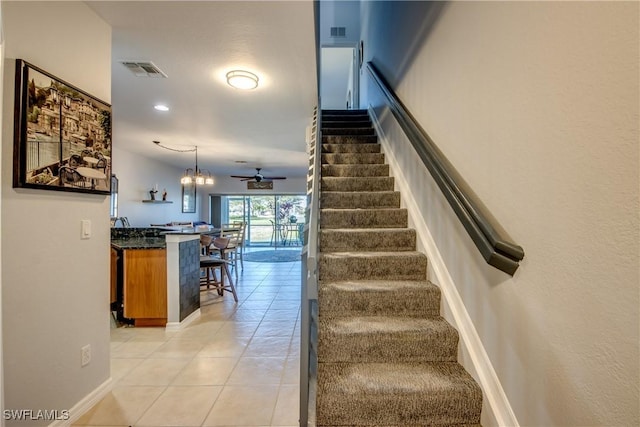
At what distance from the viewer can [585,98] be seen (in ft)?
2.84

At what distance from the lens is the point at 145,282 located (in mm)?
3182

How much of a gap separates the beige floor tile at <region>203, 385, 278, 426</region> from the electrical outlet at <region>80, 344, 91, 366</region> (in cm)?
81

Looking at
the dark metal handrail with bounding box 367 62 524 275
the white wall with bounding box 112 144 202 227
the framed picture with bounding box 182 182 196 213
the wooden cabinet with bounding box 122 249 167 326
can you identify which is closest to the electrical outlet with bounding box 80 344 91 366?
the wooden cabinet with bounding box 122 249 167 326

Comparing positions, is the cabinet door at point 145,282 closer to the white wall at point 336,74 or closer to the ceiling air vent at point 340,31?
the white wall at point 336,74

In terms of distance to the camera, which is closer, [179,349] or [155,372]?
[155,372]

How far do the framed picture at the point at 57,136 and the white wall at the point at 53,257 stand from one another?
41mm

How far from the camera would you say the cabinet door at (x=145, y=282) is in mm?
3166

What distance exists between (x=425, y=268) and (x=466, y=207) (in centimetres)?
83

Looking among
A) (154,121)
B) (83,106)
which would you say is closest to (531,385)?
(83,106)

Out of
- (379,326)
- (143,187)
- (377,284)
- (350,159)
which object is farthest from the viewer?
(143,187)

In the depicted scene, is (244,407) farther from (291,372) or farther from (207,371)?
(207,371)

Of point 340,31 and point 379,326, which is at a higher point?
point 340,31

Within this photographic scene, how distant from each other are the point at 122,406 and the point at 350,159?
290 centimetres

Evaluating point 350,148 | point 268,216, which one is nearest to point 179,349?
point 350,148
